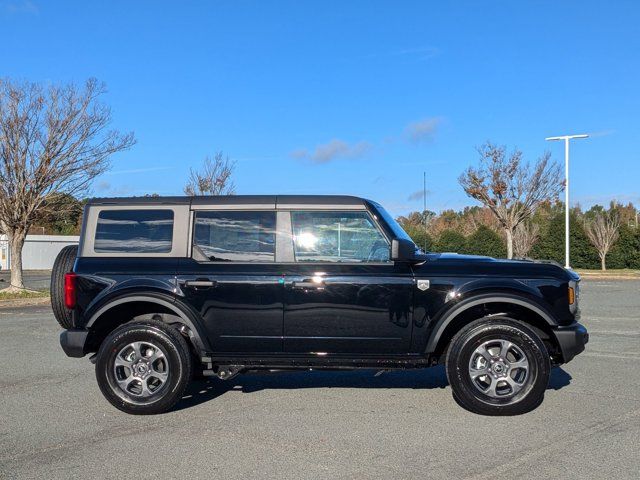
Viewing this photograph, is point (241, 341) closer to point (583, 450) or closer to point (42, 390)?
point (42, 390)

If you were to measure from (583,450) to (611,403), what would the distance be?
1546 mm

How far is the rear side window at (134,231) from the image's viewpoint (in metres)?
5.62

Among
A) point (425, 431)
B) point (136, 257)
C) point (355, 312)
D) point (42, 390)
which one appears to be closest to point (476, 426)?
point (425, 431)

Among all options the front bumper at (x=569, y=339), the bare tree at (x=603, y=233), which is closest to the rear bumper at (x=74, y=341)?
the front bumper at (x=569, y=339)

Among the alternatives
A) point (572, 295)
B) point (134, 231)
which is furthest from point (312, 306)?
point (572, 295)

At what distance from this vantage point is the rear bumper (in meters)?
5.40

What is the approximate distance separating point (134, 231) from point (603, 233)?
4050 centimetres

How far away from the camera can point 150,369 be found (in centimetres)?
538

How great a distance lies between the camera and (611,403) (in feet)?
18.4

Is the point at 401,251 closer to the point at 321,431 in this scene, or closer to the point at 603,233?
the point at 321,431

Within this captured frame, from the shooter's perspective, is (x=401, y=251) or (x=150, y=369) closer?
(x=401, y=251)

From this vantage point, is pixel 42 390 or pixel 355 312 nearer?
pixel 355 312

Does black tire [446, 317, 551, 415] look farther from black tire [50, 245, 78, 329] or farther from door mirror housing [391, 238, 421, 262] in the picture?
black tire [50, 245, 78, 329]

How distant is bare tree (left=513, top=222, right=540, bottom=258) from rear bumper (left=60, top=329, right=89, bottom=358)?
36.4 m
